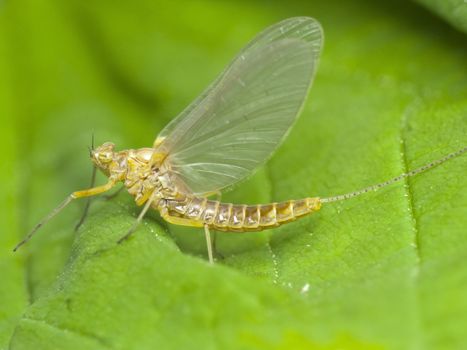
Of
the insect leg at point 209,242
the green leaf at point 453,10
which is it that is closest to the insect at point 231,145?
the insect leg at point 209,242

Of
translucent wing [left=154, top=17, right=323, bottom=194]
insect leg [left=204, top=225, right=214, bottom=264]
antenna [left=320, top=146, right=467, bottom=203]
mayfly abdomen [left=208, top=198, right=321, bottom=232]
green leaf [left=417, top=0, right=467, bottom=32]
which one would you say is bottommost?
insect leg [left=204, top=225, right=214, bottom=264]

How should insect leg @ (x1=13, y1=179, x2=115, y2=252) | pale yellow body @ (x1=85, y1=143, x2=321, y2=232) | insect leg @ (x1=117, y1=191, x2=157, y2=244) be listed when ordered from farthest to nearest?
insect leg @ (x1=13, y1=179, x2=115, y2=252), pale yellow body @ (x1=85, y1=143, x2=321, y2=232), insect leg @ (x1=117, y1=191, x2=157, y2=244)

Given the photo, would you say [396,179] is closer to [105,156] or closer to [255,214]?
[255,214]

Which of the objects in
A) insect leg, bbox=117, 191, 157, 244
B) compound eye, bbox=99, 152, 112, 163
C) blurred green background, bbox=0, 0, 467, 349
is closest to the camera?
blurred green background, bbox=0, 0, 467, 349

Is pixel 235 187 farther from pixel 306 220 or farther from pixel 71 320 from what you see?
pixel 71 320

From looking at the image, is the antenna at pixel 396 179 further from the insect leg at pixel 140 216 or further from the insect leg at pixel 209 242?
the insect leg at pixel 140 216

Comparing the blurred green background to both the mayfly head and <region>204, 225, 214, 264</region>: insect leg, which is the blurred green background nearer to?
<region>204, 225, 214, 264</region>: insect leg

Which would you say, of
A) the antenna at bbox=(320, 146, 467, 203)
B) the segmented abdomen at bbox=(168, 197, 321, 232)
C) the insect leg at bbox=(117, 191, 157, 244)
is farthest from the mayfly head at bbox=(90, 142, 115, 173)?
the antenna at bbox=(320, 146, 467, 203)
